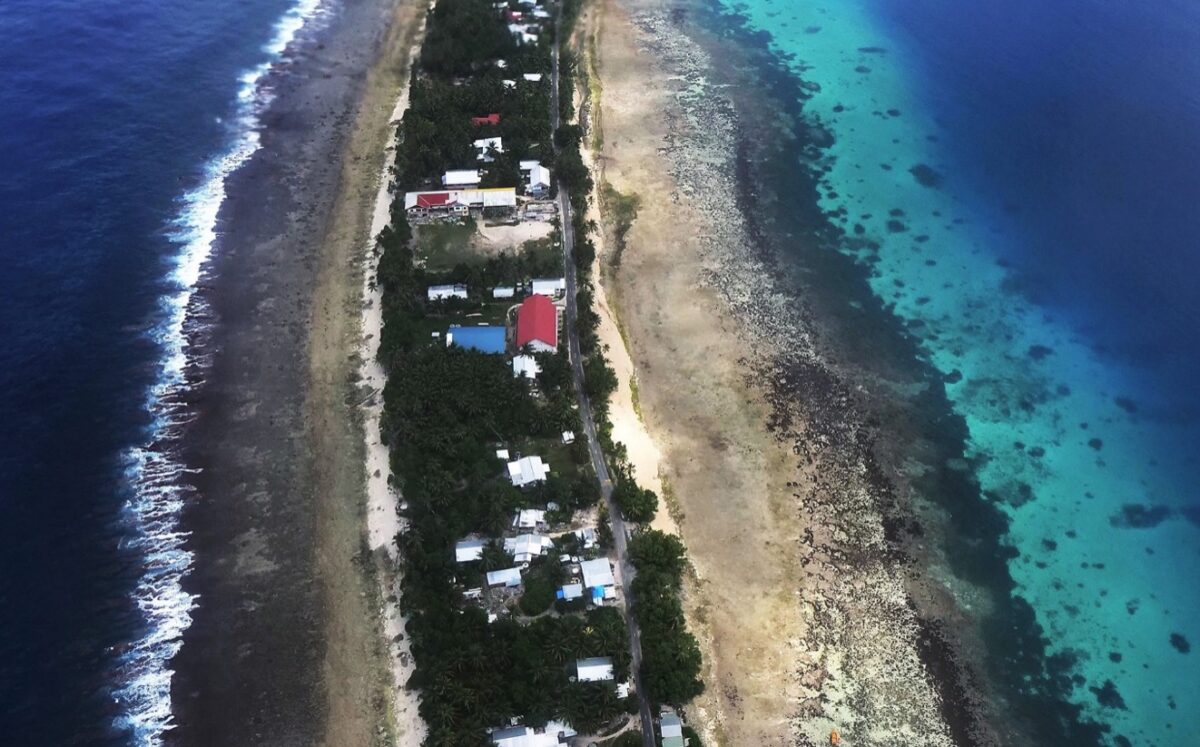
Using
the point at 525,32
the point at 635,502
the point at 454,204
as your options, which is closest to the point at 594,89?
the point at 525,32

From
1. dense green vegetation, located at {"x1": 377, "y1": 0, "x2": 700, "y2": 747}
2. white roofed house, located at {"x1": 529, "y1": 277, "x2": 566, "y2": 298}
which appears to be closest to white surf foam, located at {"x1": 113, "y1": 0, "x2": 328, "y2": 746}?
dense green vegetation, located at {"x1": 377, "y1": 0, "x2": 700, "y2": 747}

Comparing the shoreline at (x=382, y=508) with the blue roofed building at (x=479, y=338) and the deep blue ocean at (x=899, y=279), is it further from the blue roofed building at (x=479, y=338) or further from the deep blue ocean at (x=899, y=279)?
the deep blue ocean at (x=899, y=279)

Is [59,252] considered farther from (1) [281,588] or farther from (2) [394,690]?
(2) [394,690]

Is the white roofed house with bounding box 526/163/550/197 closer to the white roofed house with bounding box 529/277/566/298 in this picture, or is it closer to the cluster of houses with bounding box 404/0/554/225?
the cluster of houses with bounding box 404/0/554/225

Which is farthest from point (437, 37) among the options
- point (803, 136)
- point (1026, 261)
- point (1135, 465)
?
point (1135, 465)

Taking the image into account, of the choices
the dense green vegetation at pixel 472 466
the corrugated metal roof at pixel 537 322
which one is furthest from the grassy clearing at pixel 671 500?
the corrugated metal roof at pixel 537 322

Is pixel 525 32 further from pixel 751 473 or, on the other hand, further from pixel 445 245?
pixel 751 473
